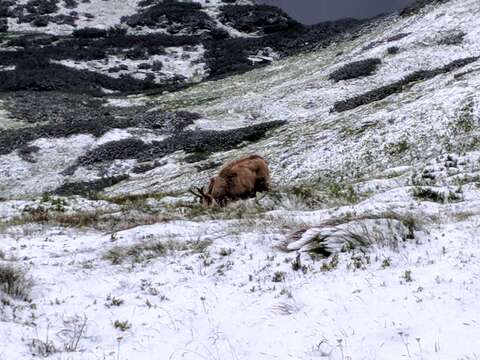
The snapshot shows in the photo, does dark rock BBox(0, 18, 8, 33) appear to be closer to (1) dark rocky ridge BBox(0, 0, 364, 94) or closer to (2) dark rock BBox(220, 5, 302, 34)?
(1) dark rocky ridge BBox(0, 0, 364, 94)

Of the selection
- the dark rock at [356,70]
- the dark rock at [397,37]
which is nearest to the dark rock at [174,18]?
the dark rock at [397,37]

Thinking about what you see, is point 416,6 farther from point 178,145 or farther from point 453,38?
point 178,145

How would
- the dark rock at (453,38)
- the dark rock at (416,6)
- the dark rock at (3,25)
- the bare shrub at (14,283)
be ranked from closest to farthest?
the bare shrub at (14,283) → the dark rock at (453,38) → the dark rock at (416,6) → the dark rock at (3,25)

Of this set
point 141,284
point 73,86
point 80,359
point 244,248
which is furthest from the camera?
point 73,86

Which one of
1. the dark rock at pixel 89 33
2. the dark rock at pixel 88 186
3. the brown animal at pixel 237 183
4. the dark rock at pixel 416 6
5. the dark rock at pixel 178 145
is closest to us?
the brown animal at pixel 237 183

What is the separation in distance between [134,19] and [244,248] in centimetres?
7882

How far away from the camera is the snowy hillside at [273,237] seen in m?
5.91

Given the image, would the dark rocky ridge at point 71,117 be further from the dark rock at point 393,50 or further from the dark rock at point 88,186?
the dark rock at point 393,50

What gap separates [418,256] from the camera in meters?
7.83

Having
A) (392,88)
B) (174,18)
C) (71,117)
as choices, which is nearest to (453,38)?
(392,88)

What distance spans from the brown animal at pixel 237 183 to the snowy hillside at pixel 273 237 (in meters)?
0.81

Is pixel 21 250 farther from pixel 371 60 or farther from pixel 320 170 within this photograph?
pixel 371 60

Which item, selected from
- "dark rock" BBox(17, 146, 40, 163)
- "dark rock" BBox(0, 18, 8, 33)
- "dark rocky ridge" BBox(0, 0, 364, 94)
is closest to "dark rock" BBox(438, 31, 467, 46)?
"dark rocky ridge" BBox(0, 0, 364, 94)

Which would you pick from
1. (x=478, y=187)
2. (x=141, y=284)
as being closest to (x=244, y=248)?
(x=141, y=284)
